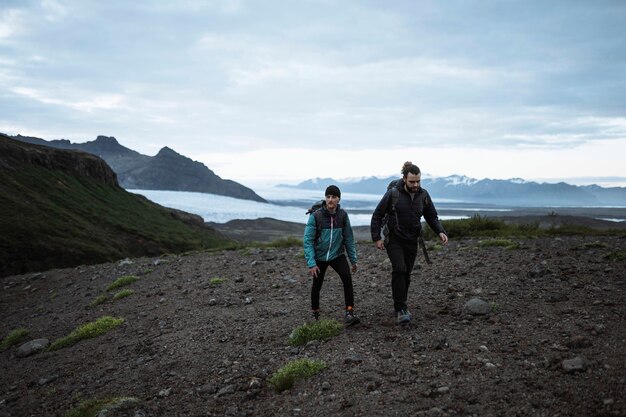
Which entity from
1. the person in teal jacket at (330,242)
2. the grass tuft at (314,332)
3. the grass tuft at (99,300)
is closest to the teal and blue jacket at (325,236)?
the person in teal jacket at (330,242)

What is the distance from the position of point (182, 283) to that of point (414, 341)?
1051 centimetres

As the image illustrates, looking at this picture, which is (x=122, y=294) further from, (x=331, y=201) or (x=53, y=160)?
(x=53, y=160)

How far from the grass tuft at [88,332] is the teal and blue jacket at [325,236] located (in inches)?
253

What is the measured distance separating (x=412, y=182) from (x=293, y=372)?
4.16 metres

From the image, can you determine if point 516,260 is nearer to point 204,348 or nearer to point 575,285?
point 575,285

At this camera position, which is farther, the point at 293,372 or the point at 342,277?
the point at 342,277

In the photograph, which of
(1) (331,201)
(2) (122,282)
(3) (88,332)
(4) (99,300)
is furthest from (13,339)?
(1) (331,201)

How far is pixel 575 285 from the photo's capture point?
31.4 feet

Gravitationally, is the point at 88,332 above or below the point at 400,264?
below

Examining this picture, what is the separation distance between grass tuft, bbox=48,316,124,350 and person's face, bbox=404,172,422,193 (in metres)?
8.80

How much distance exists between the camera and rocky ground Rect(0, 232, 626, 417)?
545 cm

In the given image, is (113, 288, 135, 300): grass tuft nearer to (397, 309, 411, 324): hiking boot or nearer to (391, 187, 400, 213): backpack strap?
(397, 309, 411, 324): hiking boot

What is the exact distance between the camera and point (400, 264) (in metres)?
8.12

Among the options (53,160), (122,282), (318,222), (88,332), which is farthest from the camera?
(53,160)
